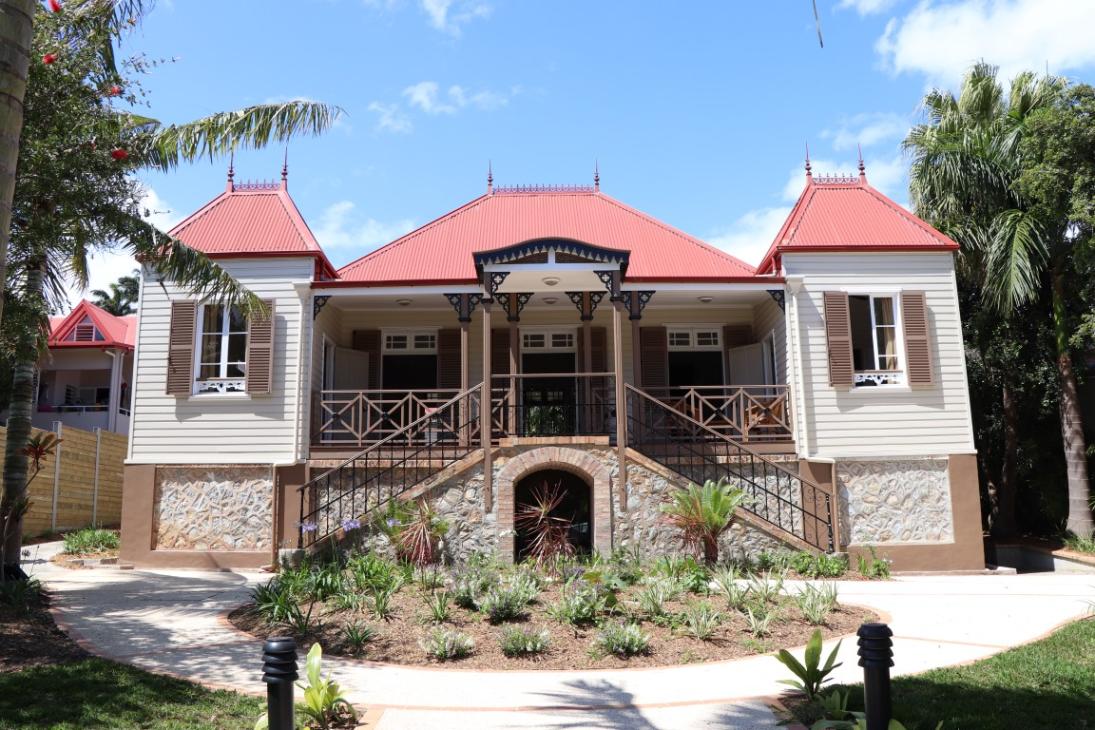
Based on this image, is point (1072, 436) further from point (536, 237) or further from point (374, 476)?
point (374, 476)

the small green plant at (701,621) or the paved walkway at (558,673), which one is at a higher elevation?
the small green plant at (701,621)

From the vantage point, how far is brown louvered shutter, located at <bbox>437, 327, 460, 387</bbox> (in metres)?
17.3

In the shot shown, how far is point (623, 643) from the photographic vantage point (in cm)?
787

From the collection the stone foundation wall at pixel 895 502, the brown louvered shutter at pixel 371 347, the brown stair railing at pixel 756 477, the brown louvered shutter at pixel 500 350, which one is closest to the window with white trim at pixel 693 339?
the brown louvered shutter at pixel 500 350

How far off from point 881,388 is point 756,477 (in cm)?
286

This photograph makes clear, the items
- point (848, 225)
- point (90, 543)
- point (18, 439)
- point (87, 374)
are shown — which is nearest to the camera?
point (18, 439)

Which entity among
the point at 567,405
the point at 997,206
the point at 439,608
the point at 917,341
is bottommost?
the point at 439,608

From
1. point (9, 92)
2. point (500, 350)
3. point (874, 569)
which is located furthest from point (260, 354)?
point (874, 569)

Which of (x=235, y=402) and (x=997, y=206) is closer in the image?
(x=235, y=402)

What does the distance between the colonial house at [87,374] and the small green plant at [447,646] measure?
23456 mm

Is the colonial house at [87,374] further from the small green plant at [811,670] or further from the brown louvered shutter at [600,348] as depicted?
the small green plant at [811,670]

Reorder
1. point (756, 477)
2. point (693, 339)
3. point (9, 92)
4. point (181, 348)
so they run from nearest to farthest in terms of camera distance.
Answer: point (9, 92) → point (756, 477) → point (181, 348) → point (693, 339)

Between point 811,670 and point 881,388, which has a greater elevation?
point 881,388

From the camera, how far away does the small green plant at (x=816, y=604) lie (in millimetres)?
8930
